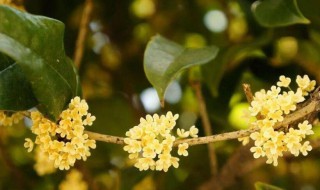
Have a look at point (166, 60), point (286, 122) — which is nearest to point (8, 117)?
point (166, 60)

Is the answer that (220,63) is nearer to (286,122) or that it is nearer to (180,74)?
(180,74)

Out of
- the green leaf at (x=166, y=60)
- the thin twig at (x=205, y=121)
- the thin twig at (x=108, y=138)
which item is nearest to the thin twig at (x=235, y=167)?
the thin twig at (x=205, y=121)

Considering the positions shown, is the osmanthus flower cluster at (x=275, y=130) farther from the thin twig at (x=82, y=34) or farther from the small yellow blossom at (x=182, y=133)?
the thin twig at (x=82, y=34)

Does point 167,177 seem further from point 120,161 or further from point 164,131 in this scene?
point 164,131

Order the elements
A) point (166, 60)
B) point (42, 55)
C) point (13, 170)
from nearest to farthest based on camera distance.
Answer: point (42, 55), point (166, 60), point (13, 170)

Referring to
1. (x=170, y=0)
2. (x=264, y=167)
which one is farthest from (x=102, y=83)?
(x=264, y=167)
